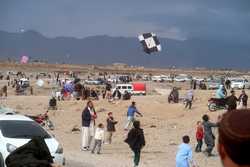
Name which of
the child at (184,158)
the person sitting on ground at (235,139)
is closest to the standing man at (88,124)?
the child at (184,158)

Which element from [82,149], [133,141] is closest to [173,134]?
[82,149]

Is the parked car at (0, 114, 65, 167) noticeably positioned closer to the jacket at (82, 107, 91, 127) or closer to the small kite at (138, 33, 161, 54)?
the jacket at (82, 107, 91, 127)

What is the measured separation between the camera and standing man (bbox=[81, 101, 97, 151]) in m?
21.7

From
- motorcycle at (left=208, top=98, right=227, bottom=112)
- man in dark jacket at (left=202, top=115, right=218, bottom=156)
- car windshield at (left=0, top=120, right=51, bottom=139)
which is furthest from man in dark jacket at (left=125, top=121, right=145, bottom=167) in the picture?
motorcycle at (left=208, top=98, right=227, bottom=112)

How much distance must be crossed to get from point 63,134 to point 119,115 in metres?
9.76

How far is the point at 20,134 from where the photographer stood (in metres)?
14.9

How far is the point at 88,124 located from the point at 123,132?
29.2 feet

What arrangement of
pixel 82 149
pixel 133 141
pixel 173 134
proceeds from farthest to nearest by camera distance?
1. pixel 173 134
2. pixel 82 149
3. pixel 133 141

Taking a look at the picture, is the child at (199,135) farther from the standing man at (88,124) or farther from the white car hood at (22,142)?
the white car hood at (22,142)

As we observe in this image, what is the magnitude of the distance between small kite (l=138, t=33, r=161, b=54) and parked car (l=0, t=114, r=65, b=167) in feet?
107

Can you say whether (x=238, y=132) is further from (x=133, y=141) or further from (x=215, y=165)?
(x=215, y=165)

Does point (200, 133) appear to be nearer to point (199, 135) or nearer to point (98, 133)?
point (199, 135)

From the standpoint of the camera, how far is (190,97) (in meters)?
39.5

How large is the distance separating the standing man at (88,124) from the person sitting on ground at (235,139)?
19.1 meters
